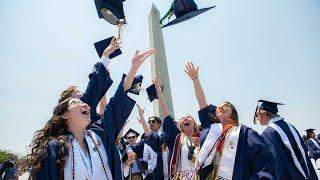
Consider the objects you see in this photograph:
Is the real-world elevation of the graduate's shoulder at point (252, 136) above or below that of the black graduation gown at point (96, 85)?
below

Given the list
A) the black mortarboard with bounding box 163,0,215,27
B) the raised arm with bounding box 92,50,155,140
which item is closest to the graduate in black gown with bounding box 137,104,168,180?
the black mortarboard with bounding box 163,0,215,27

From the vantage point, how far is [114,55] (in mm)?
4555

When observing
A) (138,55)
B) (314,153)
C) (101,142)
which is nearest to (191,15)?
(138,55)

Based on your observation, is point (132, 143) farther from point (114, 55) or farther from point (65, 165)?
point (65, 165)

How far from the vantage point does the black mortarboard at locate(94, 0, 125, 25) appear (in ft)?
15.6

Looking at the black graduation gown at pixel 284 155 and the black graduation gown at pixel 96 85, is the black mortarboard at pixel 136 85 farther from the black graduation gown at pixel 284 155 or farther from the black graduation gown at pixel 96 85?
the black graduation gown at pixel 284 155

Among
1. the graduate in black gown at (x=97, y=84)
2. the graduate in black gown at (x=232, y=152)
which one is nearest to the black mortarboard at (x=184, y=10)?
the graduate in black gown at (x=232, y=152)

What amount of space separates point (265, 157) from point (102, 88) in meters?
1.60

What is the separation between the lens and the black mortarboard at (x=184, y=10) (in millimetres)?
6793

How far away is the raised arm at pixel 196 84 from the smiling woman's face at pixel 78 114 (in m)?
1.56

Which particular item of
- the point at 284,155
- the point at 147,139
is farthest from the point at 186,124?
the point at 147,139

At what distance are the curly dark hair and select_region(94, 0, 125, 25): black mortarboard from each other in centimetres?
198

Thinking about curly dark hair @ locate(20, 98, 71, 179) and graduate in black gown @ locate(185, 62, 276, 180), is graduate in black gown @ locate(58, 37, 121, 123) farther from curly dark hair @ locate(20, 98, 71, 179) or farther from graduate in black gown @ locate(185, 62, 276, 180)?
graduate in black gown @ locate(185, 62, 276, 180)

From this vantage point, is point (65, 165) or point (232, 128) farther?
point (232, 128)
